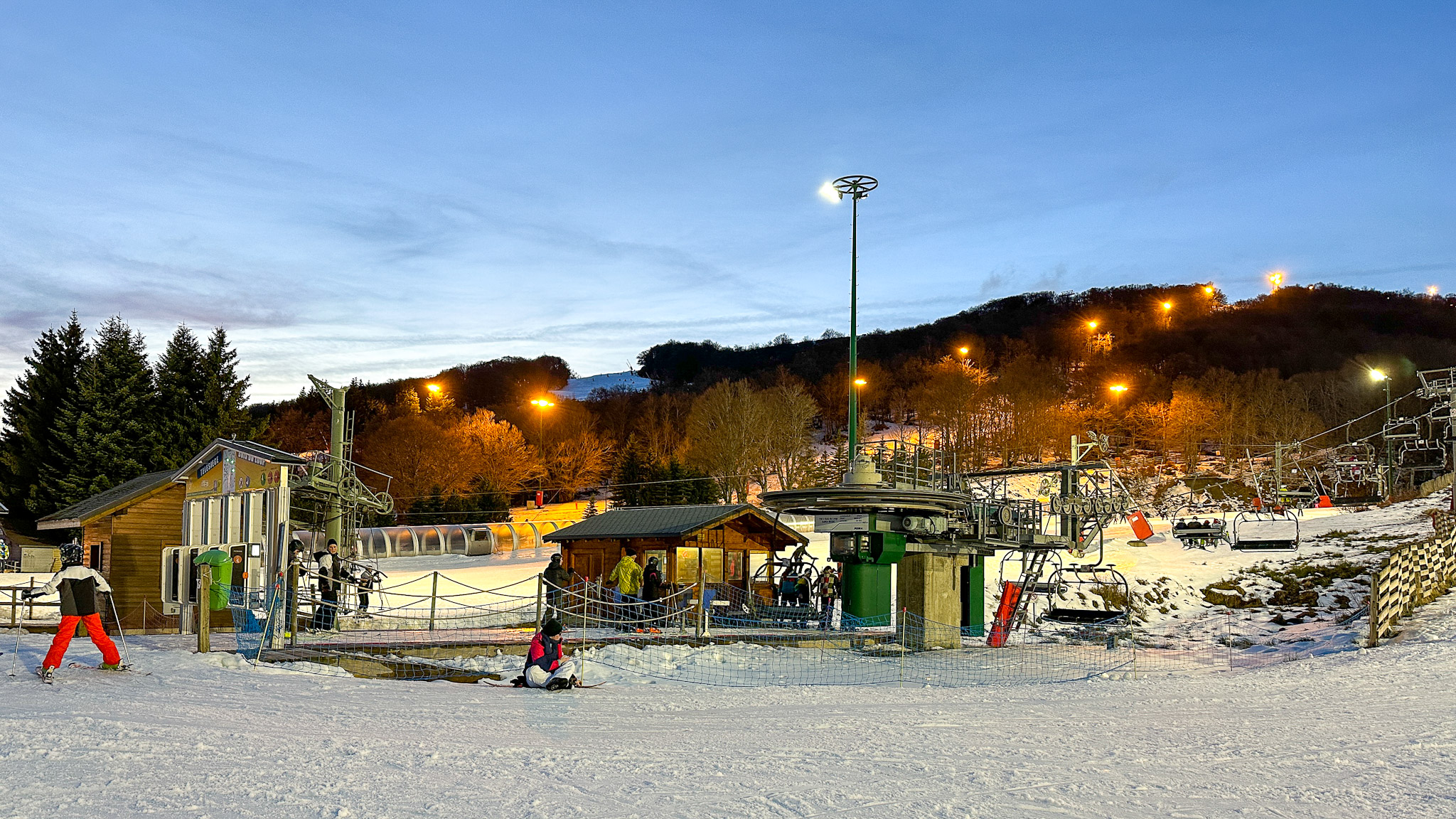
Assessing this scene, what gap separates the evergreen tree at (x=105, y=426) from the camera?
166 feet

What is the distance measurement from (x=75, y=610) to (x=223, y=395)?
4791 cm

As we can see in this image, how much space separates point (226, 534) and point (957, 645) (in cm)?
1639

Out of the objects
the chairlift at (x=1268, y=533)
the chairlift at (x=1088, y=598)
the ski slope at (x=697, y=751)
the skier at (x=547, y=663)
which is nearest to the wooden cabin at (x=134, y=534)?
the ski slope at (x=697, y=751)

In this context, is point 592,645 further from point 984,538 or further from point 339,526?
point 339,526

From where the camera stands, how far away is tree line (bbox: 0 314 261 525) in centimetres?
5100

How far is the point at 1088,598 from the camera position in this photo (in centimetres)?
3550

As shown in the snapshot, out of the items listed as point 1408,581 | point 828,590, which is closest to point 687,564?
point 828,590

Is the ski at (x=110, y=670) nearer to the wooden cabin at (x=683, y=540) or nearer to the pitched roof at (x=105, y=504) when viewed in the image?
the pitched roof at (x=105, y=504)

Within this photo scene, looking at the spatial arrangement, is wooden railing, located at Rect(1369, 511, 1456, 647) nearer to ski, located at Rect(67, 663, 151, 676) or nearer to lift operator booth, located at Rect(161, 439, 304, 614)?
ski, located at Rect(67, 663, 151, 676)

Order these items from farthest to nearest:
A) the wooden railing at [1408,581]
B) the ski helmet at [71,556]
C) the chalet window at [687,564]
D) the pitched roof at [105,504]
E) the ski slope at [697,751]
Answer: the chalet window at [687,564]
the pitched roof at [105,504]
the wooden railing at [1408,581]
the ski helmet at [71,556]
the ski slope at [697,751]

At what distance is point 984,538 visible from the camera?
25641 mm

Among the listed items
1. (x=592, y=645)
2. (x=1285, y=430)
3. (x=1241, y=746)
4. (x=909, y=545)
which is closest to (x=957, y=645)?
(x=909, y=545)

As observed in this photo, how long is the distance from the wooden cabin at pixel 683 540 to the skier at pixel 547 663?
41.9 ft

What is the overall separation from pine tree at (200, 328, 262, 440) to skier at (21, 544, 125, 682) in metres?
44.1
